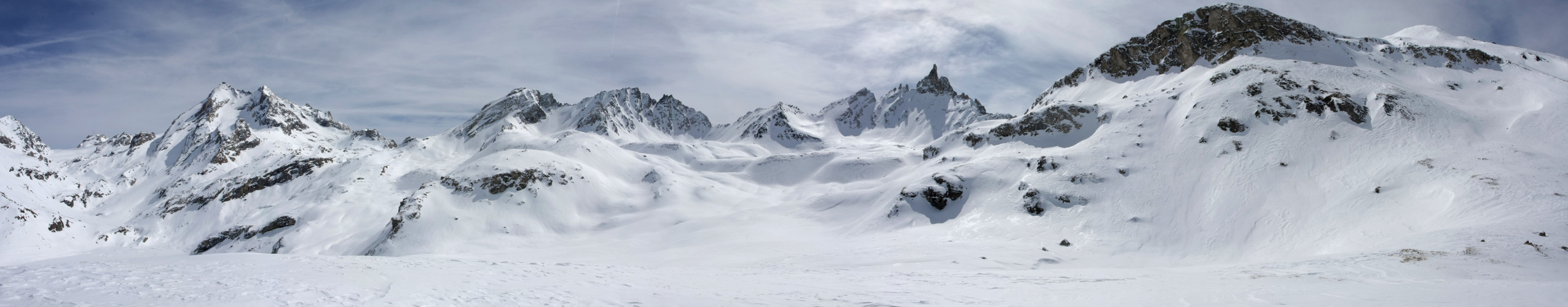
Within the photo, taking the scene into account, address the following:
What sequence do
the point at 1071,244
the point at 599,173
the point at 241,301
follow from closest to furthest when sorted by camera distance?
the point at 241,301, the point at 1071,244, the point at 599,173

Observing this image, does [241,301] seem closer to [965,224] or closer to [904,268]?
[904,268]

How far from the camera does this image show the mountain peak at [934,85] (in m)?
192

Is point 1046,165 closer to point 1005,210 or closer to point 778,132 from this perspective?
point 1005,210

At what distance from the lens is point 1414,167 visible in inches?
1422

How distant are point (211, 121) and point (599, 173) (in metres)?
143

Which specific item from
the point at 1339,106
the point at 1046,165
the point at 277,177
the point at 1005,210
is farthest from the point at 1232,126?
the point at 277,177

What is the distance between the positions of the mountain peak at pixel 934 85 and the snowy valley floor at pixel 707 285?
571ft

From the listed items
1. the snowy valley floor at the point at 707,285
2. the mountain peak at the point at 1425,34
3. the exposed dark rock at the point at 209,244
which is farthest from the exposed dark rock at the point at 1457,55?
the exposed dark rock at the point at 209,244

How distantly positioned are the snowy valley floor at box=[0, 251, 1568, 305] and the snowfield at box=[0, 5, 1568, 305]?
13 cm

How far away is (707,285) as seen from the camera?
17625 mm

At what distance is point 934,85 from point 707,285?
18667 cm

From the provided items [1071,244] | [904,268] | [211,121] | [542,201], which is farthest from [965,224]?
[211,121]

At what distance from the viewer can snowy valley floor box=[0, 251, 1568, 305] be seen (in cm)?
1120

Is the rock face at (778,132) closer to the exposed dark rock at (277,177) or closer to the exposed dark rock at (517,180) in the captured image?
the exposed dark rock at (517,180)
